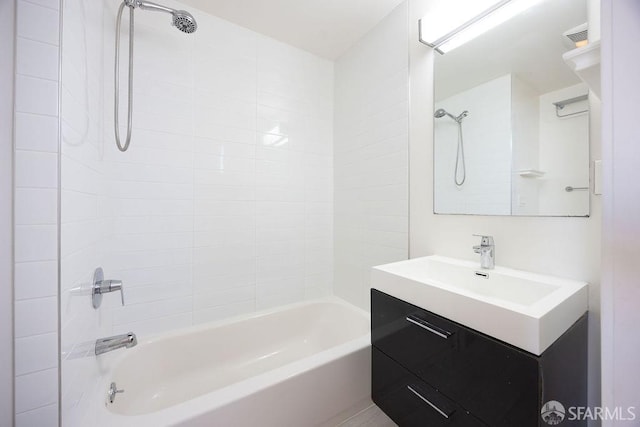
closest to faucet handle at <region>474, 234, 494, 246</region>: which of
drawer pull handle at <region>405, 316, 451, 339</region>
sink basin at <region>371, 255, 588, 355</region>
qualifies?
sink basin at <region>371, 255, 588, 355</region>

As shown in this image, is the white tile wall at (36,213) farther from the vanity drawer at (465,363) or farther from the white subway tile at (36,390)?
the vanity drawer at (465,363)

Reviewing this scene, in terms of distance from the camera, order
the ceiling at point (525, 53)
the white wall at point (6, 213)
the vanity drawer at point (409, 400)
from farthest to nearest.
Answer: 1. the ceiling at point (525, 53)
2. the vanity drawer at point (409, 400)
3. the white wall at point (6, 213)

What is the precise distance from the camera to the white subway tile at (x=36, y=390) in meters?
0.59

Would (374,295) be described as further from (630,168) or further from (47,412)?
(47,412)

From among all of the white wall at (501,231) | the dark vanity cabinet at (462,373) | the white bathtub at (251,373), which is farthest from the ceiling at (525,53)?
the white bathtub at (251,373)

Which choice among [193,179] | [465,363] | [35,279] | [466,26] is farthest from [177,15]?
[465,363]

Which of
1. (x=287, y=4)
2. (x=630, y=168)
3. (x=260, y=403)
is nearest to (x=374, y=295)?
(x=260, y=403)

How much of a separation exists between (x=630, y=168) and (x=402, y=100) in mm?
1222

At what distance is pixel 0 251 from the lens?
578 mm

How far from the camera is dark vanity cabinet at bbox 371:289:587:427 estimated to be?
0.62 metres

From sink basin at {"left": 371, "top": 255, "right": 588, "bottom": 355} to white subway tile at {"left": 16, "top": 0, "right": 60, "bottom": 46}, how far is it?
4.36ft

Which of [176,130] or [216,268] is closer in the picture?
[176,130]

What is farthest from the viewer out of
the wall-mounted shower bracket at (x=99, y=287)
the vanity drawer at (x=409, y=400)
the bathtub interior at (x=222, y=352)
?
the bathtub interior at (x=222, y=352)

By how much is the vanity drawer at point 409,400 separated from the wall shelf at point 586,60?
1068mm
